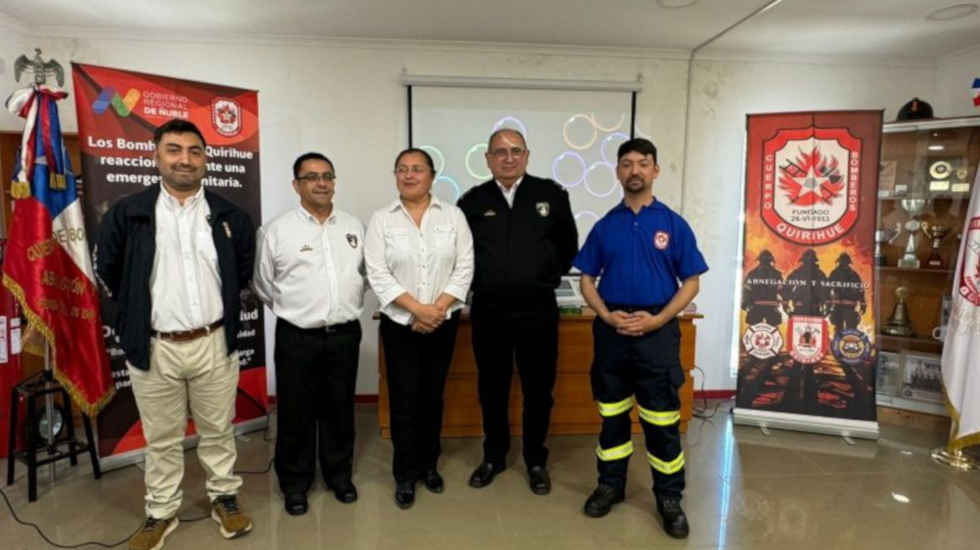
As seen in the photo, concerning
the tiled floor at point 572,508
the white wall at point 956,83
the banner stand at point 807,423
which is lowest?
the tiled floor at point 572,508

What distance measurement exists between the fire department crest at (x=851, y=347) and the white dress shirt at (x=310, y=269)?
304 cm

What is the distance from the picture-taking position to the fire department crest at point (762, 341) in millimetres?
3584

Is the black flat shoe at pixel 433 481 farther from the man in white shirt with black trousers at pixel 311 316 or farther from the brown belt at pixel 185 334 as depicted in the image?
the brown belt at pixel 185 334

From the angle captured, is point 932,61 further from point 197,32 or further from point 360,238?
point 197,32

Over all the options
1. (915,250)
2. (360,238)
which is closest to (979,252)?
(915,250)

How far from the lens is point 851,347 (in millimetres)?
3488

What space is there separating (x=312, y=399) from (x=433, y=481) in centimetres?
74

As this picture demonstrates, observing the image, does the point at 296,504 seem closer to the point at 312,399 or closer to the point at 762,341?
the point at 312,399

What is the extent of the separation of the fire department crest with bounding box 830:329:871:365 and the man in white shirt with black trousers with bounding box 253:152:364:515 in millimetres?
3030

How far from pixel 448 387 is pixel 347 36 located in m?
2.44

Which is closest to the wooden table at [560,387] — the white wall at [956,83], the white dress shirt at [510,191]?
the white dress shirt at [510,191]

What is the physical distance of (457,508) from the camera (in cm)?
257

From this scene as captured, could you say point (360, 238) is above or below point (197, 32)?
below

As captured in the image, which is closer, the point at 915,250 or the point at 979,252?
the point at 979,252
